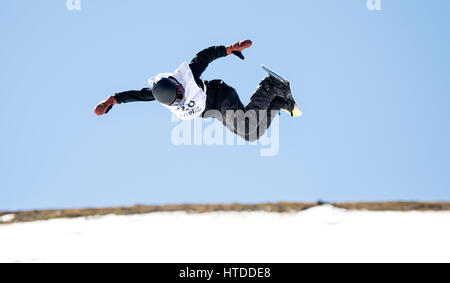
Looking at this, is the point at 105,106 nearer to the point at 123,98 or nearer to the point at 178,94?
the point at 123,98

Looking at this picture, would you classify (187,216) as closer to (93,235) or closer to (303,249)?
(93,235)

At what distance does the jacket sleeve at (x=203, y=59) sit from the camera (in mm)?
5227

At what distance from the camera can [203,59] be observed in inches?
207

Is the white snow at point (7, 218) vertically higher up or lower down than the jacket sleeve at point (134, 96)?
lower down

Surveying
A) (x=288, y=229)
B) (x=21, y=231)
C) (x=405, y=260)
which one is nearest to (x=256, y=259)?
(x=288, y=229)

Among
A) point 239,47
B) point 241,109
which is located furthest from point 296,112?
point 239,47

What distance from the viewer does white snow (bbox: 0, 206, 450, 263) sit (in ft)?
16.1

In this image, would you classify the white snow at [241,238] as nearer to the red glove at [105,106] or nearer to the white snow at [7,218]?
the white snow at [7,218]

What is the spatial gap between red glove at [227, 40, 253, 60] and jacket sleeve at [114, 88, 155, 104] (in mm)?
1136

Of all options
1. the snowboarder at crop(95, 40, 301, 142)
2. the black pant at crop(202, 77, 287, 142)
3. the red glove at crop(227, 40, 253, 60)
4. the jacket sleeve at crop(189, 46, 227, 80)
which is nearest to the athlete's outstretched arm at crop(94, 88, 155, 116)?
the snowboarder at crop(95, 40, 301, 142)

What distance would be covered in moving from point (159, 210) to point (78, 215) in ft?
5.06

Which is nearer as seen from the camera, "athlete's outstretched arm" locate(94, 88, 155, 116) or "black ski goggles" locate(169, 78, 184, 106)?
"black ski goggles" locate(169, 78, 184, 106)

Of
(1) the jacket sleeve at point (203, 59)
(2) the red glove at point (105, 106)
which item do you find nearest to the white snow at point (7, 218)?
(2) the red glove at point (105, 106)

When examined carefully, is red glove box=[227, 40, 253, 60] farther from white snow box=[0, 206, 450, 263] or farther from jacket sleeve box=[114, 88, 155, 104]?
white snow box=[0, 206, 450, 263]
